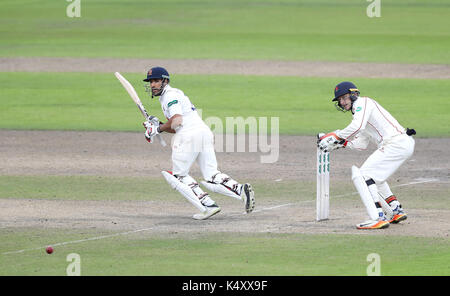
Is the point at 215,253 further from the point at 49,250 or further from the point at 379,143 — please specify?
the point at 379,143

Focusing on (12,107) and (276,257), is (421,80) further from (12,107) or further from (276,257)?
(276,257)

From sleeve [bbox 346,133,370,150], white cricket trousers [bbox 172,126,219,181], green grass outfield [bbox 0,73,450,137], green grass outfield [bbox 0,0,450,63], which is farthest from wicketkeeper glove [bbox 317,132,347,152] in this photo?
green grass outfield [bbox 0,0,450,63]

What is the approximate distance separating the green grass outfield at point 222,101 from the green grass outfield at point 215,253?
9221mm

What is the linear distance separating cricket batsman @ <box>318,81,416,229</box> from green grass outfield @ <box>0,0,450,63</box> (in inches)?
752

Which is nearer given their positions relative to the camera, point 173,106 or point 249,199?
point 249,199

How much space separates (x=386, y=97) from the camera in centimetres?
2512

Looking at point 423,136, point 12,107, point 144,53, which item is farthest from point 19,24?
point 423,136

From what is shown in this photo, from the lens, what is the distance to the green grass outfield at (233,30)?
32344 mm

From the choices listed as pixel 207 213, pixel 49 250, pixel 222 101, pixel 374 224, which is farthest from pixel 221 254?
pixel 222 101

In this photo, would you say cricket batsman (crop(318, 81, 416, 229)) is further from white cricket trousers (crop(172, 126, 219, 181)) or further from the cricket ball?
the cricket ball

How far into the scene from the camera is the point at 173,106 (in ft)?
40.3

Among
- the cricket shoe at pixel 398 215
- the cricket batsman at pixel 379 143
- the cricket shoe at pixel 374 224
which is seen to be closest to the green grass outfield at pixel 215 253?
the cricket shoe at pixel 374 224

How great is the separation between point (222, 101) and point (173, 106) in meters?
12.6
